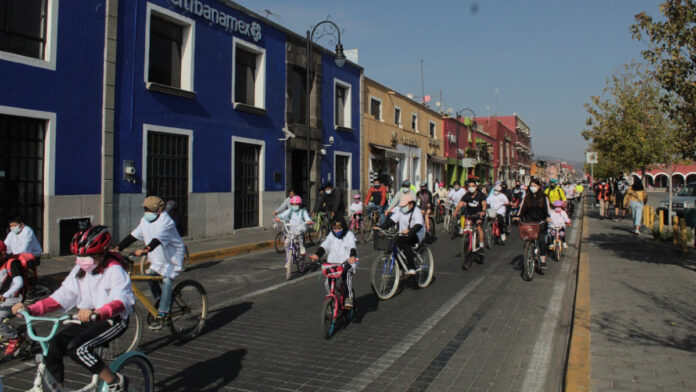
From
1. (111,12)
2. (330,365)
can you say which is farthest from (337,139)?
(330,365)

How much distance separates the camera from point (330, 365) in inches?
191

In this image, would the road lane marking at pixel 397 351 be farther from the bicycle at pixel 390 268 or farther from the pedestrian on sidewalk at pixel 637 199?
the pedestrian on sidewalk at pixel 637 199

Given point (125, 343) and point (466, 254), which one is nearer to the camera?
point (125, 343)

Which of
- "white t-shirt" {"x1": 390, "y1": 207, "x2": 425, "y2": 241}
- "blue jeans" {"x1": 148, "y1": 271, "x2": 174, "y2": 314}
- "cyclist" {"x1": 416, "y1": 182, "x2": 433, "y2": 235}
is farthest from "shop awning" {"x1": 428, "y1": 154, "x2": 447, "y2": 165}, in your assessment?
"blue jeans" {"x1": 148, "y1": 271, "x2": 174, "y2": 314}

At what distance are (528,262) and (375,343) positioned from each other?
477cm

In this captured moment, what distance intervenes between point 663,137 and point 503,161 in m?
51.3

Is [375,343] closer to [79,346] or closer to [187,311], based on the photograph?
[187,311]

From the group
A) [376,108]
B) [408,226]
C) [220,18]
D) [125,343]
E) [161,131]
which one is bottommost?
[125,343]

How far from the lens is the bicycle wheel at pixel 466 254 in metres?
10.3

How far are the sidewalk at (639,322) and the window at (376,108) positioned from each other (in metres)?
17.1

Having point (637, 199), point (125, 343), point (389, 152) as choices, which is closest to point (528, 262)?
point (125, 343)

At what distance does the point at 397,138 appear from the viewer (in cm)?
2981

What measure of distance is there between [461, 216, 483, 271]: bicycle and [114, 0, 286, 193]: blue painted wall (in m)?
8.24

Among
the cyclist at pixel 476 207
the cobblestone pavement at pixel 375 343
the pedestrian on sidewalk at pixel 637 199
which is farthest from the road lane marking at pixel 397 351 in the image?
the pedestrian on sidewalk at pixel 637 199
